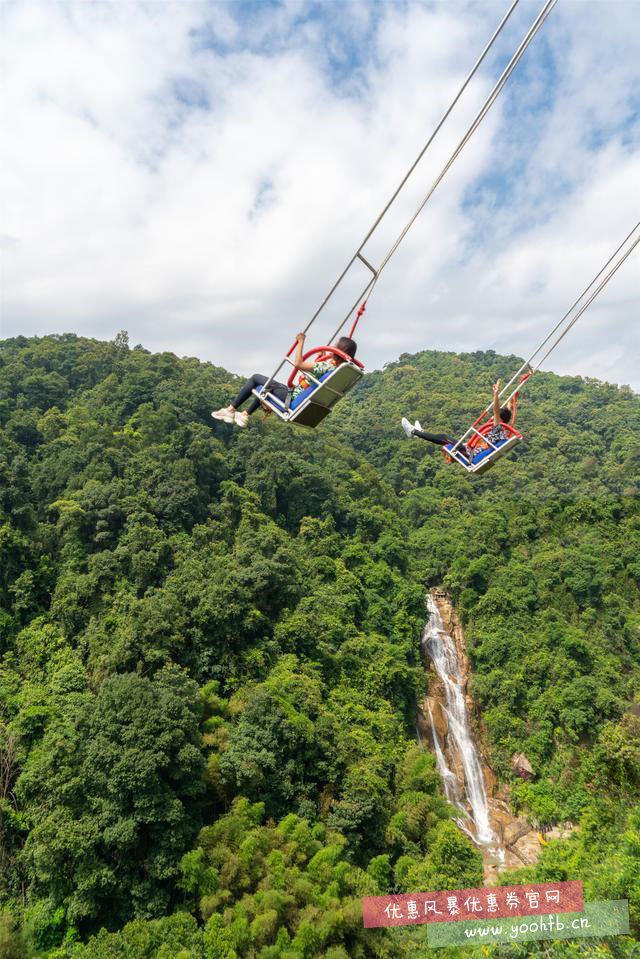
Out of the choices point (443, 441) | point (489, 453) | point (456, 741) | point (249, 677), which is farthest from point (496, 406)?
Result: point (456, 741)

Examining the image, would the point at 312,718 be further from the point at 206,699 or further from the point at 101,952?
the point at 101,952

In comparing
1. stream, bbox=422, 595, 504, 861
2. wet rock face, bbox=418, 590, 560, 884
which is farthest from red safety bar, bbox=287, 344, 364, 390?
stream, bbox=422, 595, 504, 861

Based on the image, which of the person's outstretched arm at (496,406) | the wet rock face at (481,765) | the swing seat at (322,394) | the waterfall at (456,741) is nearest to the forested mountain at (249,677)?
the wet rock face at (481,765)

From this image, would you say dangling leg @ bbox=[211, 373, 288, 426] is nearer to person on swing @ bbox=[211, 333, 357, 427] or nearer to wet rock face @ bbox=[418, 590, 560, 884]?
person on swing @ bbox=[211, 333, 357, 427]

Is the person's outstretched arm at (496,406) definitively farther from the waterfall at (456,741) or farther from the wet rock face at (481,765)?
the waterfall at (456,741)

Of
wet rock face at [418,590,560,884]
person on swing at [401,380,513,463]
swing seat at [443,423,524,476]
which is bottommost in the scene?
wet rock face at [418,590,560,884]

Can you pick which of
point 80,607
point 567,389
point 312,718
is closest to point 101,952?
point 312,718
